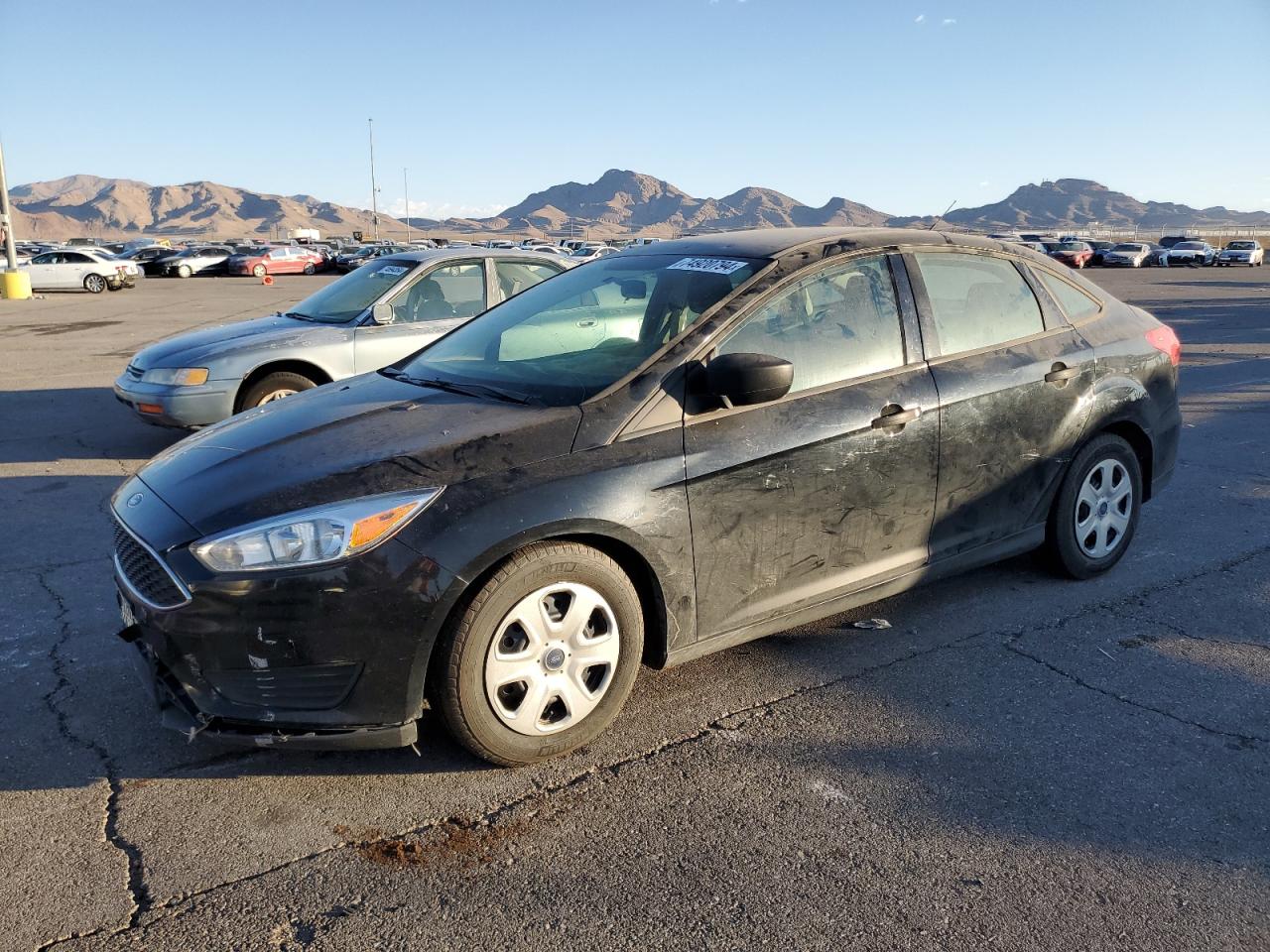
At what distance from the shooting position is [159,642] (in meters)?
2.96

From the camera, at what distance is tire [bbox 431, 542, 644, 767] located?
298 cm

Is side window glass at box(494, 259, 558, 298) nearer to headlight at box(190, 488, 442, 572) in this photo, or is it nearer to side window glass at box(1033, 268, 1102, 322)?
side window glass at box(1033, 268, 1102, 322)

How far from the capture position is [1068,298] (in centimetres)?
477

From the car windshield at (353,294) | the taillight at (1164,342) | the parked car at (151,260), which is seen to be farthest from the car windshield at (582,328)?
the parked car at (151,260)

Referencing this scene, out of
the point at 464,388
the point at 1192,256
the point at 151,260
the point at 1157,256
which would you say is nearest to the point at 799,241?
the point at 464,388

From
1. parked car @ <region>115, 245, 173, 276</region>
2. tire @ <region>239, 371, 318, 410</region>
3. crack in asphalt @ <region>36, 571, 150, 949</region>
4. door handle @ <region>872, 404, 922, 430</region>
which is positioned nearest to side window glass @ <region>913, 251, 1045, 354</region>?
door handle @ <region>872, 404, 922, 430</region>

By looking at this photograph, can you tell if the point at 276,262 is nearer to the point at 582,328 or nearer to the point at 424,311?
the point at 424,311

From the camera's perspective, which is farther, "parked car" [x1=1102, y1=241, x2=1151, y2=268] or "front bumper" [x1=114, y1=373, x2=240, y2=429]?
"parked car" [x1=1102, y1=241, x2=1151, y2=268]

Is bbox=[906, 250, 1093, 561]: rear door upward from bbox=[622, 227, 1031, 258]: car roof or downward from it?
downward

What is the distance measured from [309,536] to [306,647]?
0.32 meters

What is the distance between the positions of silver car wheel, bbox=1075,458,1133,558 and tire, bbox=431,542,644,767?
2543 millimetres

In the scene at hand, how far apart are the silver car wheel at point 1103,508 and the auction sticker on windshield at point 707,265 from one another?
203cm

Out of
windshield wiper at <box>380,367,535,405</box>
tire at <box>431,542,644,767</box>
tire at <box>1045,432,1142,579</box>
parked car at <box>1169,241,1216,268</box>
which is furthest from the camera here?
parked car at <box>1169,241,1216,268</box>

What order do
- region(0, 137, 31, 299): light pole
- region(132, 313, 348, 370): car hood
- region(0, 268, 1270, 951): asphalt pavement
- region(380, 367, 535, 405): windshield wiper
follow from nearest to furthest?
region(0, 268, 1270, 951): asphalt pavement < region(380, 367, 535, 405): windshield wiper < region(132, 313, 348, 370): car hood < region(0, 137, 31, 299): light pole
